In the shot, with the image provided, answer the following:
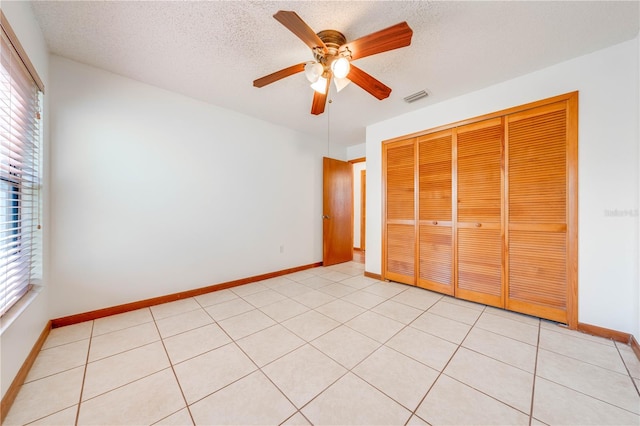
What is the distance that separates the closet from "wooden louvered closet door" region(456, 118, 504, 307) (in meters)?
0.01

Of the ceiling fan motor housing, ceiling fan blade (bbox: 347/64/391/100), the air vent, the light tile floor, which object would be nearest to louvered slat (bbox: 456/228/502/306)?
the light tile floor

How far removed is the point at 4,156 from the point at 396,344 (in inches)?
116

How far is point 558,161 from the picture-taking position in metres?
2.18

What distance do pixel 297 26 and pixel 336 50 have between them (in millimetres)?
468

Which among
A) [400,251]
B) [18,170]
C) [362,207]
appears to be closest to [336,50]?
[18,170]

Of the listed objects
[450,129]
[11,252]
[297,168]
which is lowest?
[11,252]

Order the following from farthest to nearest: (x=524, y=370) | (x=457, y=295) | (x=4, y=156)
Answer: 1. (x=457, y=295)
2. (x=524, y=370)
3. (x=4, y=156)

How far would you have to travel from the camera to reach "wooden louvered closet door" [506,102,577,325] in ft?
7.07

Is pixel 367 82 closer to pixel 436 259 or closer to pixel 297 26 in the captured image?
pixel 297 26

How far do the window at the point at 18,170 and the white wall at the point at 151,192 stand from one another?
32 centimetres

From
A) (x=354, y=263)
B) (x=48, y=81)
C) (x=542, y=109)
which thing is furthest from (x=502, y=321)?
(x=48, y=81)

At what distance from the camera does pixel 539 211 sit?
228 centimetres

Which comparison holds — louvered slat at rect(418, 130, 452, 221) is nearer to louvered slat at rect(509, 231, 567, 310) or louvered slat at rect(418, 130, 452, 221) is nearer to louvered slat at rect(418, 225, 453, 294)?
louvered slat at rect(418, 225, 453, 294)

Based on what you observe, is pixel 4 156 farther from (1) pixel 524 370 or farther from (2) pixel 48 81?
(1) pixel 524 370
